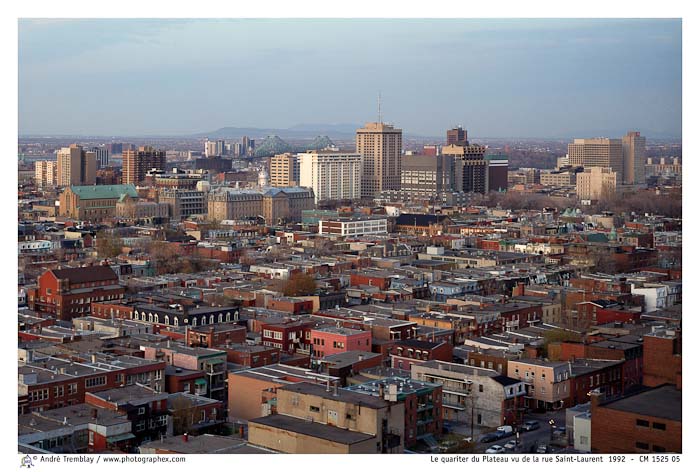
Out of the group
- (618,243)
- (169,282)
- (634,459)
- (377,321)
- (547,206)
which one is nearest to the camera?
(634,459)

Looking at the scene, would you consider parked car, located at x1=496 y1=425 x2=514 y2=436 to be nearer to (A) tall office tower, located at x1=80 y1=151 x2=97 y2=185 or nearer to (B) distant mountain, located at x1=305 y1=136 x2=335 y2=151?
(A) tall office tower, located at x1=80 y1=151 x2=97 y2=185

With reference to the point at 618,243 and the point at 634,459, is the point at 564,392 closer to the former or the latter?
the point at 634,459

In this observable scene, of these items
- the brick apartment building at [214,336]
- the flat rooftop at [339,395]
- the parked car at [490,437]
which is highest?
the flat rooftop at [339,395]

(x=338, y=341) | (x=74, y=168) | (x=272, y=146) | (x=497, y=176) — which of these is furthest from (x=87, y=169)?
(x=338, y=341)

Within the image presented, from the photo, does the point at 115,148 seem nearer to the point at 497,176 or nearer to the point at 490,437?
the point at 497,176

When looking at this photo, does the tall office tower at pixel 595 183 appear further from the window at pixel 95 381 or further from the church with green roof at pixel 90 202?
the window at pixel 95 381

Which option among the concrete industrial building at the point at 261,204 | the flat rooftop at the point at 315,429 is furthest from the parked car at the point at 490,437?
the concrete industrial building at the point at 261,204

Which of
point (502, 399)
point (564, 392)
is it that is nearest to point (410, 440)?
point (502, 399)
